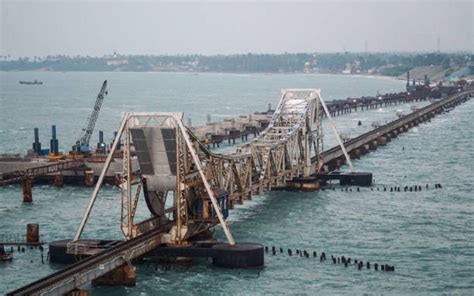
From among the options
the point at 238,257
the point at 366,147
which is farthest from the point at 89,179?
the point at 366,147

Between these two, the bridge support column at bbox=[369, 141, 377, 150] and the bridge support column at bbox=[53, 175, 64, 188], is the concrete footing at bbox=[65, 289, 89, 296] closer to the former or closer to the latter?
the bridge support column at bbox=[53, 175, 64, 188]

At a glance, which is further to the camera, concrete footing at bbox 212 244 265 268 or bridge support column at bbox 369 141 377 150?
bridge support column at bbox 369 141 377 150

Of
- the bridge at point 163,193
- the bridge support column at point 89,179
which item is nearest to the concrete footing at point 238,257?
the bridge at point 163,193

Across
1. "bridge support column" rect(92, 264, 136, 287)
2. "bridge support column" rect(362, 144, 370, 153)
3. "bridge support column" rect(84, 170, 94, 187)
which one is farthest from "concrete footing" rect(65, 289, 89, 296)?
"bridge support column" rect(362, 144, 370, 153)

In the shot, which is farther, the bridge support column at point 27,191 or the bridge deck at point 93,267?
the bridge support column at point 27,191

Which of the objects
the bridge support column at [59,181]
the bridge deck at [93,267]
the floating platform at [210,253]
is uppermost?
the bridge deck at [93,267]

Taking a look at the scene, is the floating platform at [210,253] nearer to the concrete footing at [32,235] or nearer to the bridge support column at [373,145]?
the concrete footing at [32,235]

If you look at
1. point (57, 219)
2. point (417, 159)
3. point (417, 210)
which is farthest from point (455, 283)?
point (417, 159)

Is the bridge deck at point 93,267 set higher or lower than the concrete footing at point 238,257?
higher

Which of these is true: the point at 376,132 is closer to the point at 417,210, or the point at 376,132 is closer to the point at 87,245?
the point at 417,210

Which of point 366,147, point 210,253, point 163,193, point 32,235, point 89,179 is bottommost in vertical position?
point 89,179

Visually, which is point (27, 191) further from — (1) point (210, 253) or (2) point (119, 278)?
(2) point (119, 278)
